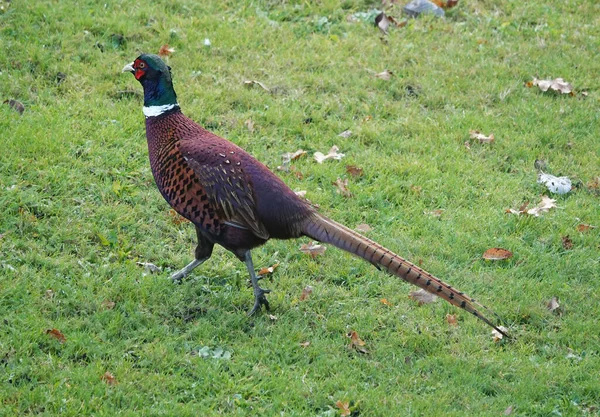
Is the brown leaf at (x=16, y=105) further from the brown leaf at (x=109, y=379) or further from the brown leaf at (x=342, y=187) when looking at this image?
the brown leaf at (x=109, y=379)

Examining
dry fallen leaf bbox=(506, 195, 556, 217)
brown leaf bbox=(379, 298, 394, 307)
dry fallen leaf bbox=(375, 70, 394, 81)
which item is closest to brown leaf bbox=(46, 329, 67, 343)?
brown leaf bbox=(379, 298, 394, 307)

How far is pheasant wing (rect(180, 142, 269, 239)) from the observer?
5375mm

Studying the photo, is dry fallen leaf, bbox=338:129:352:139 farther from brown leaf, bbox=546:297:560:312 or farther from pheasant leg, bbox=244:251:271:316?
brown leaf, bbox=546:297:560:312

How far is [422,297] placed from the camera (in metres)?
5.84

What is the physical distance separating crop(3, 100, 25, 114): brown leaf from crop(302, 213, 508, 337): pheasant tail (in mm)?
3214

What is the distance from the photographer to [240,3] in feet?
30.2

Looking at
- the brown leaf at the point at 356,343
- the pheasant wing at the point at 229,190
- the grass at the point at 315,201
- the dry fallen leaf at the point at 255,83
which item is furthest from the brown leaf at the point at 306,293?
the dry fallen leaf at the point at 255,83

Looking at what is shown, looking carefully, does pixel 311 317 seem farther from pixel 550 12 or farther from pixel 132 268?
pixel 550 12

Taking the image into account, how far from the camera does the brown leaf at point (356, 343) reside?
534 cm

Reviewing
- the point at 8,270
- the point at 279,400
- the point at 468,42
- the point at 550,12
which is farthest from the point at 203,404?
the point at 550,12

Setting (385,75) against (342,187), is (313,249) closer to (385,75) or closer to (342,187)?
(342,187)

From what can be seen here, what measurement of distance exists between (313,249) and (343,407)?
1.67m

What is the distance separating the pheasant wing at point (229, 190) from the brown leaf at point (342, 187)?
61.2 inches

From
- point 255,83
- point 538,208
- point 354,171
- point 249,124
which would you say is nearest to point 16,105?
point 249,124
